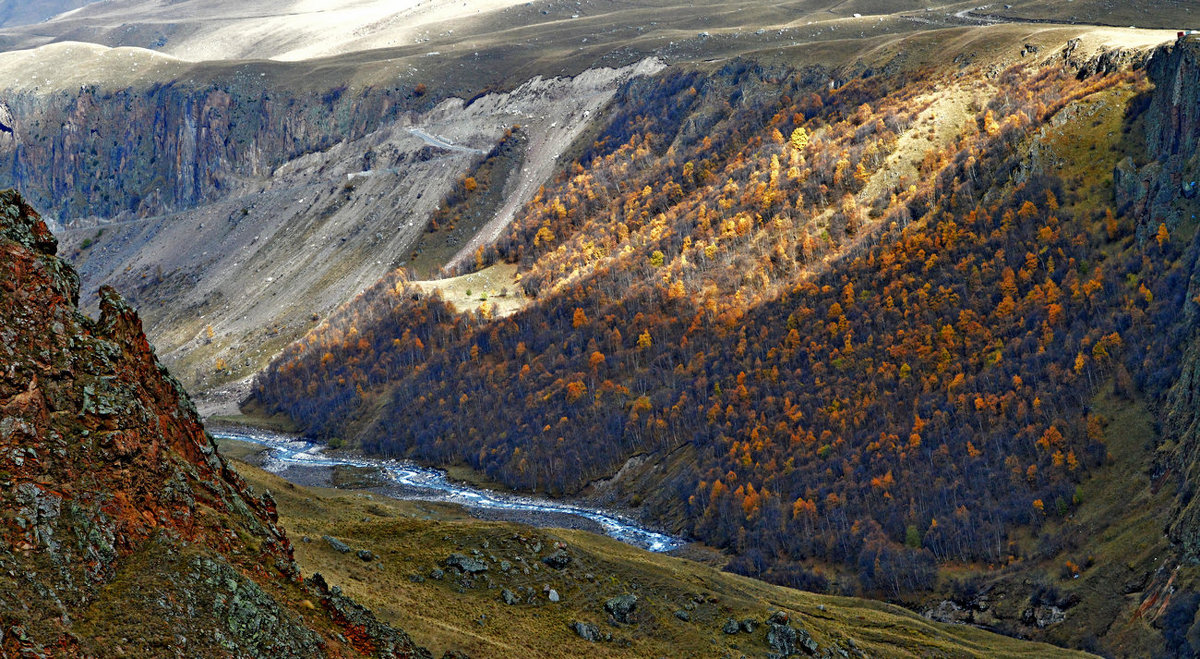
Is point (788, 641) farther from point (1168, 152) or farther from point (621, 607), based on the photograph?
point (1168, 152)

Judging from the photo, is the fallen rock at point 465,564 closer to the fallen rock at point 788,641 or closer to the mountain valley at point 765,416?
the mountain valley at point 765,416

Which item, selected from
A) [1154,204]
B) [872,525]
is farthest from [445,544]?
[1154,204]

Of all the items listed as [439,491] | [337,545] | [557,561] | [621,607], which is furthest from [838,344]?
[337,545]

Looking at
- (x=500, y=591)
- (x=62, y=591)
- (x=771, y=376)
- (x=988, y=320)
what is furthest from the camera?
(x=771, y=376)

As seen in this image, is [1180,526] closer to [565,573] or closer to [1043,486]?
[1043,486]

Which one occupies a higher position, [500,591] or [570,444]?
[500,591]

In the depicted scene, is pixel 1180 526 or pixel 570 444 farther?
pixel 570 444
